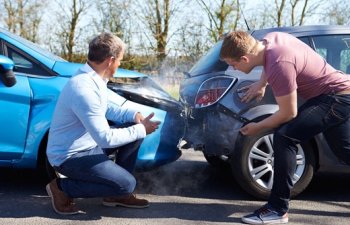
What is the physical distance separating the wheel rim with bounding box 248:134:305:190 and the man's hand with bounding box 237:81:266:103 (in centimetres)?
33

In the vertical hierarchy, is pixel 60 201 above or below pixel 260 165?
below

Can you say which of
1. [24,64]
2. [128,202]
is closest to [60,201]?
[128,202]

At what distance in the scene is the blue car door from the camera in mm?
3404

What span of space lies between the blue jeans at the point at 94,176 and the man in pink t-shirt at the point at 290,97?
89 cm

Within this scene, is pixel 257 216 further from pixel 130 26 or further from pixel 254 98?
pixel 130 26

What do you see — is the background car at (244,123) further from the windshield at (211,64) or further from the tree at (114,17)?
the tree at (114,17)

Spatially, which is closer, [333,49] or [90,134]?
[90,134]

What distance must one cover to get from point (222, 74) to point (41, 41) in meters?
18.0

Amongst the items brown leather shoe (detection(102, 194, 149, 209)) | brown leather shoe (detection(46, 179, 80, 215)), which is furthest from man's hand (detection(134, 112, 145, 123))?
brown leather shoe (detection(46, 179, 80, 215))

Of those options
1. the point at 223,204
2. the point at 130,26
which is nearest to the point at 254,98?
the point at 223,204

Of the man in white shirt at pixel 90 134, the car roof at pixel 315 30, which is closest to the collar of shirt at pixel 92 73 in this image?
the man in white shirt at pixel 90 134

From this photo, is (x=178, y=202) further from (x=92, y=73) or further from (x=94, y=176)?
(x=92, y=73)

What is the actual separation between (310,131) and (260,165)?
2.50 feet

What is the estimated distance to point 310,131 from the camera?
3016 millimetres
